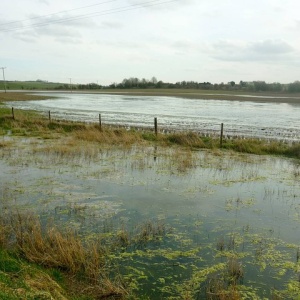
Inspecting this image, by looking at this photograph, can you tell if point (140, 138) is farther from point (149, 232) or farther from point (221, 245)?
point (221, 245)

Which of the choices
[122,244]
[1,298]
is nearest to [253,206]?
[122,244]

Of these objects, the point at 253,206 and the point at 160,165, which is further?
the point at 160,165

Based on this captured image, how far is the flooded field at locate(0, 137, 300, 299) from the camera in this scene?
7234 mm

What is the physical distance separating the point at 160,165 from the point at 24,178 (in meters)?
6.49

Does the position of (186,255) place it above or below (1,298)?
below

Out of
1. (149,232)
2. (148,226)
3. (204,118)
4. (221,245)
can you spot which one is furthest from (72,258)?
(204,118)

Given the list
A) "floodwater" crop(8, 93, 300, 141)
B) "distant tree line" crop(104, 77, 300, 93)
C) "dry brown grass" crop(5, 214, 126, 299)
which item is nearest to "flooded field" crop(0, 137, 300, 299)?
"dry brown grass" crop(5, 214, 126, 299)

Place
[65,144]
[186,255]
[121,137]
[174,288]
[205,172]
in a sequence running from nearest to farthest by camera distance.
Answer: [174,288], [186,255], [205,172], [65,144], [121,137]

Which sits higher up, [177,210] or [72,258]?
[72,258]

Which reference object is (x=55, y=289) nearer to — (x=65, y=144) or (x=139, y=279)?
(x=139, y=279)

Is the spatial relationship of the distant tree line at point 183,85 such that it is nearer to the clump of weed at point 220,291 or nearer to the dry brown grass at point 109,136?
the dry brown grass at point 109,136

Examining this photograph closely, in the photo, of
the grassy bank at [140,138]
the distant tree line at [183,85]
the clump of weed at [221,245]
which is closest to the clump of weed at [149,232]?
the clump of weed at [221,245]

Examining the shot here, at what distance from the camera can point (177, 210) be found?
11000mm

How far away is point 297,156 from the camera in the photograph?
780 inches
